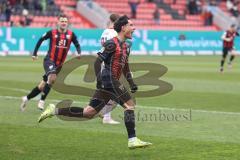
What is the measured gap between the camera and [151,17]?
180 ft

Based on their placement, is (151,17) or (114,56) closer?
(114,56)

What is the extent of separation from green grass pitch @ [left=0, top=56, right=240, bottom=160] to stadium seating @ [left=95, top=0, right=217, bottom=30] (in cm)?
3460

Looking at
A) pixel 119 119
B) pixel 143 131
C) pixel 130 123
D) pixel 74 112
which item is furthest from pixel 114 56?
pixel 119 119

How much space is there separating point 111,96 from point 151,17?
45.1m

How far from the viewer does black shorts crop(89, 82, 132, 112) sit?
9.76 meters

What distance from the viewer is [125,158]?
891 centimetres

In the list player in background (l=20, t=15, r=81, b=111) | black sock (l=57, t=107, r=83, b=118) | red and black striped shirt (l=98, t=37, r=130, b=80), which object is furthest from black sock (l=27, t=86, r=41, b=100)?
red and black striped shirt (l=98, t=37, r=130, b=80)

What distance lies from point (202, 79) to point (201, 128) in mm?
12454

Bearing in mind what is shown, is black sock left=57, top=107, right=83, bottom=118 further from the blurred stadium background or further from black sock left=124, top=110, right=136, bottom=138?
black sock left=124, top=110, right=136, bottom=138

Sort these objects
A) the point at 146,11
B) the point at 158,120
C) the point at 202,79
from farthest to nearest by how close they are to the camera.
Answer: the point at 146,11, the point at 202,79, the point at 158,120

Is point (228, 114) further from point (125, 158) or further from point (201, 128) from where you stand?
point (125, 158)

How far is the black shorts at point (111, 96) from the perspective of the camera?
9.76 metres

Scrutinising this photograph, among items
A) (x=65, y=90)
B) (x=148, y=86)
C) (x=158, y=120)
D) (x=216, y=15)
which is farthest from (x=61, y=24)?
(x=216, y=15)

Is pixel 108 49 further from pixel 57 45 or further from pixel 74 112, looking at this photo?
pixel 57 45
